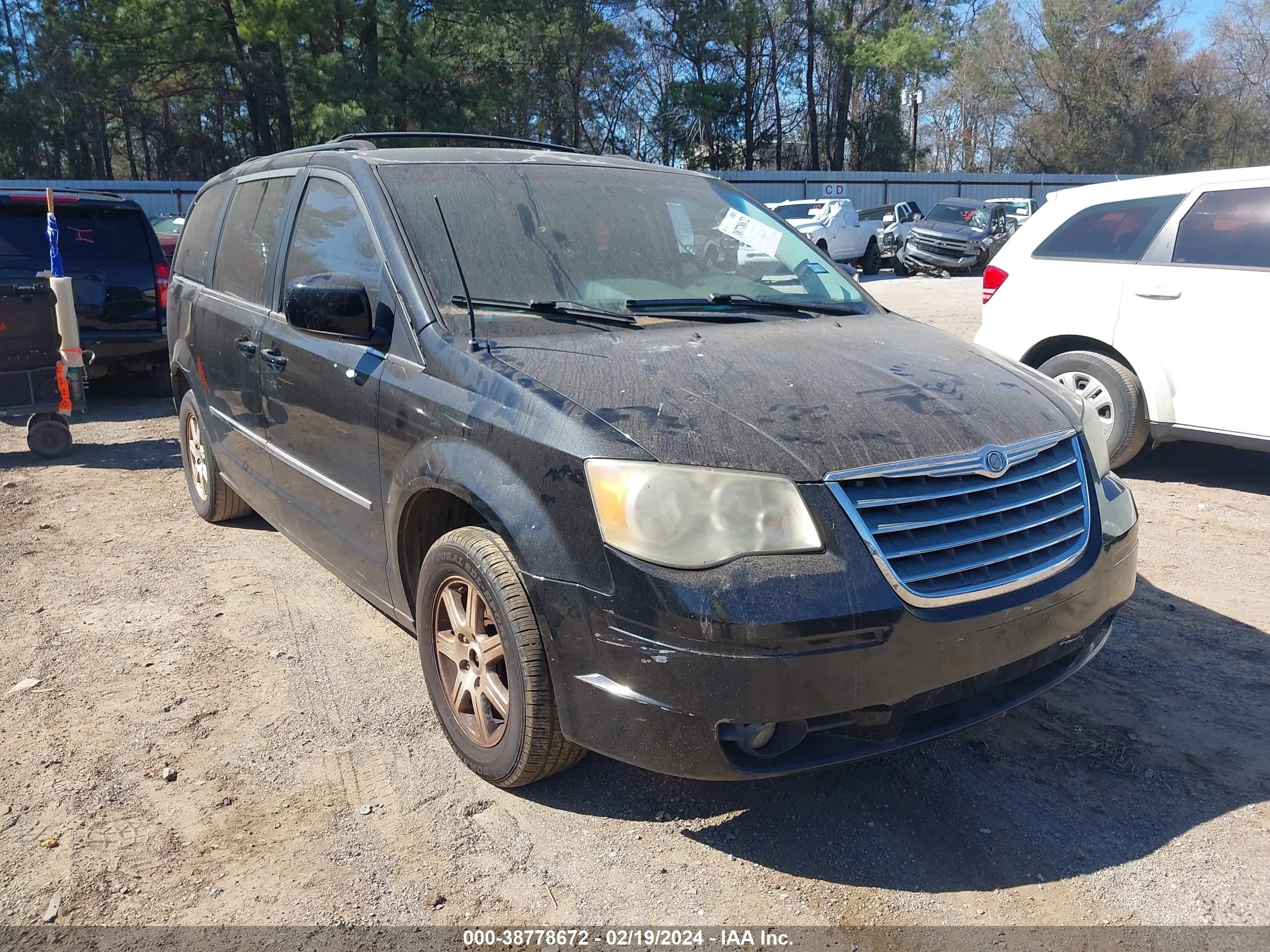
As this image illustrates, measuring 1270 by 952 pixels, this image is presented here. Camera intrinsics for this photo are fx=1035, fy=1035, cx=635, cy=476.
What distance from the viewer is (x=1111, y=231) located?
6.45 metres

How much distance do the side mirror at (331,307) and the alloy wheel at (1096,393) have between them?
4.51 metres

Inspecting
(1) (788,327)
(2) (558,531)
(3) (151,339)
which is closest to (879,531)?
(2) (558,531)

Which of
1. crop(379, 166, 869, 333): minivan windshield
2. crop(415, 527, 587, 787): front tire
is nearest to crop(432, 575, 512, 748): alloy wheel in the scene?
crop(415, 527, 587, 787): front tire

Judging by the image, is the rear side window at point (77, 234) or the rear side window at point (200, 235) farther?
the rear side window at point (77, 234)

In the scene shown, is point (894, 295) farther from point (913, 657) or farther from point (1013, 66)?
point (1013, 66)

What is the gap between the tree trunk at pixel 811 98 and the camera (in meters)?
46.6

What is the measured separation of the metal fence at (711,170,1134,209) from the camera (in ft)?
116

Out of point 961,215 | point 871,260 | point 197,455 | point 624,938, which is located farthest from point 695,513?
point 871,260

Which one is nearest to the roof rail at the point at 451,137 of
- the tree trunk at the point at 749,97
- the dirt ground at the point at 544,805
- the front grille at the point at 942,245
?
the dirt ground at the point at 544,805

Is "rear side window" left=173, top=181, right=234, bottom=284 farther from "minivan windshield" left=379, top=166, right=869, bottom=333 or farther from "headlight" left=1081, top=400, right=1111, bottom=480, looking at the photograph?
"headlight" left=1081, top=400, right=1111, bottom=480

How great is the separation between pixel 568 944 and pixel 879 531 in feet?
4.09

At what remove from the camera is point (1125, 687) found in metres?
3.71

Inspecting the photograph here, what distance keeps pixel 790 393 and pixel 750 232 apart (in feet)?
4.78

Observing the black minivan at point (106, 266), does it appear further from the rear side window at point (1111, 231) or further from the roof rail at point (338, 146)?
the rear side window at point (1111, 231)
